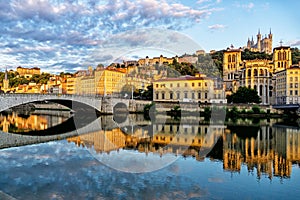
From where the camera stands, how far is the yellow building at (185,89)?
137 ft

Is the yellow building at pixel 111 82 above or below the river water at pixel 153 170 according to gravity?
above

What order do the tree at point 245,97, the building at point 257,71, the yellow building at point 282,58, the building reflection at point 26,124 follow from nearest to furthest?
the building reflection at point 26,124 → the tree at point 245,97 → the building at point 257,71 → the yellow building at point 282,58

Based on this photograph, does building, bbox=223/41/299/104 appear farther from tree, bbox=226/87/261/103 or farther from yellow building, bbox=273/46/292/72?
tree, bbox=226/87/261/103

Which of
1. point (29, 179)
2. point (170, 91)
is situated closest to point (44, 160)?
point (29, 179)

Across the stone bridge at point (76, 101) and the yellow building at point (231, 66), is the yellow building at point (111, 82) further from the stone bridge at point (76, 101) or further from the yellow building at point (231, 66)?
the yellow building at point (231, 66)

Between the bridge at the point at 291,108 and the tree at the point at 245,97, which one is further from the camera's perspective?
the tree at the point at 245,97

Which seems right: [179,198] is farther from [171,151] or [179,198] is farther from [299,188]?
[171,151]

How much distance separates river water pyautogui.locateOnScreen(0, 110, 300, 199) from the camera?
731 cm

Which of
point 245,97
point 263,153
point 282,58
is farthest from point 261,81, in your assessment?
point 263,153

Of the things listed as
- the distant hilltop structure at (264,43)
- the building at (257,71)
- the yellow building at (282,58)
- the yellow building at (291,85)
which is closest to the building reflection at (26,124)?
the yellow building at (291,85)

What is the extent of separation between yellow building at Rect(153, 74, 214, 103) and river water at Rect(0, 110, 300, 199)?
26.2 m

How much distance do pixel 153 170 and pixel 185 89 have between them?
33.4 metres

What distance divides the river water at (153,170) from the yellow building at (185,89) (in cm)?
2620

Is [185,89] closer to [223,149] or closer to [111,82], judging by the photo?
[111,82]
